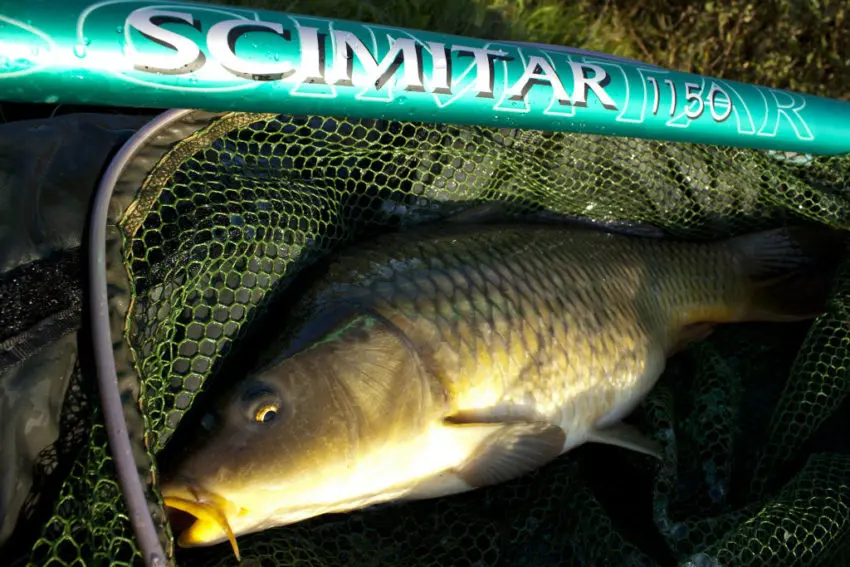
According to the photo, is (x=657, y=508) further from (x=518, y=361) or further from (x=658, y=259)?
(x=658, y=259)

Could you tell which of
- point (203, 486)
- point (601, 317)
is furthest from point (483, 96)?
point (203, 486)

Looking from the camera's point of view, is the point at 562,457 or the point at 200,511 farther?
the point at 562,457

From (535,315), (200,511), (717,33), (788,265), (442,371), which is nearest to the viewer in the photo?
(200,511)

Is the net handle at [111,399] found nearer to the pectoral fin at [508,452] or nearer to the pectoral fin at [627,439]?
the pectoral fin at [508,452]

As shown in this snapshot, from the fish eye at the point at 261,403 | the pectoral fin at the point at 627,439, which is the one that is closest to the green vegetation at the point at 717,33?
the pectoral fin at the point at 627,439

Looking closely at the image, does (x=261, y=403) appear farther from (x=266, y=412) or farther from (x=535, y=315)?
(x=535, y=315)

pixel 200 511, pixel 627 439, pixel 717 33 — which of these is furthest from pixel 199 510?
pixel 717 33

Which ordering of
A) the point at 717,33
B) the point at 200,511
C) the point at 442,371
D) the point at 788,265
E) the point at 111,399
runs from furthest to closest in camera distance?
1. the point at 717,33
2. the point at 788,265
3. the point at 442,371
4. the point at 200,511
5. the point at 111,399
